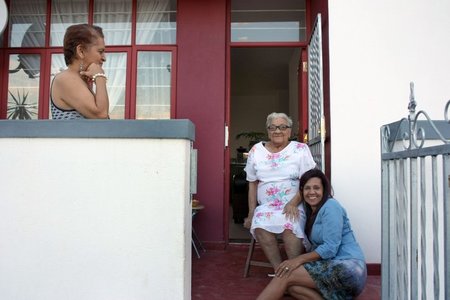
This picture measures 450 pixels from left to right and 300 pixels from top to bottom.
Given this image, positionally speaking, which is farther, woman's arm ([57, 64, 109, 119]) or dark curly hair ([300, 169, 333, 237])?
dark curly hair ([300, 169, 333, 237])

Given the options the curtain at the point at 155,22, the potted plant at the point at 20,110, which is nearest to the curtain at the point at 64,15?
the curtain at the point at 155,22

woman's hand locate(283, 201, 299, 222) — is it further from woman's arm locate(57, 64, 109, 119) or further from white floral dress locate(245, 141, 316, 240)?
woman's arm locate(57, 64, 109, 119)

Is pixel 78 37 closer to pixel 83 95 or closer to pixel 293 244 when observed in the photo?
pixel 83 95

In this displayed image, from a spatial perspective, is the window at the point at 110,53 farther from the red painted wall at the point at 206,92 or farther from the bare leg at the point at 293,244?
the bare leg at the point at 293,244

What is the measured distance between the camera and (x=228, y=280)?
9.95ft

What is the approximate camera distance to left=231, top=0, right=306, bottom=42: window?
176 inches

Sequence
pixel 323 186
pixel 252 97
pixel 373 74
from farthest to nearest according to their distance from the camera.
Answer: pixel 252 97 → pixel 373 74 → pixel 323 186

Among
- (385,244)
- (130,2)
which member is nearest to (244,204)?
(130,2)

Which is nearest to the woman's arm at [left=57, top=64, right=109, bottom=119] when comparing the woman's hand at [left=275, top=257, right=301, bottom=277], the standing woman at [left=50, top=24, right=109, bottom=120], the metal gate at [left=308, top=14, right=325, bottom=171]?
the standing woman at [left=50, top=24, right=109, bottom=120]

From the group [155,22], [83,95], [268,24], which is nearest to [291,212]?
[83,95]

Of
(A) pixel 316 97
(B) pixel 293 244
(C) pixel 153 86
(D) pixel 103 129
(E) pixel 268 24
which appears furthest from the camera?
(E) pixel 268 24

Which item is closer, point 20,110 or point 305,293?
point 305,293

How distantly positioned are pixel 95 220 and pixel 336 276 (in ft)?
4.66

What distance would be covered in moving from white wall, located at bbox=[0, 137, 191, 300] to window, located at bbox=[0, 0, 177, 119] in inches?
93.0
